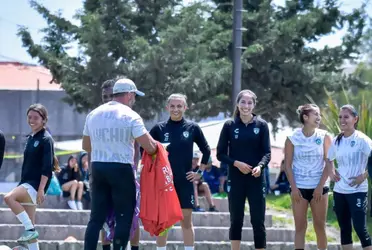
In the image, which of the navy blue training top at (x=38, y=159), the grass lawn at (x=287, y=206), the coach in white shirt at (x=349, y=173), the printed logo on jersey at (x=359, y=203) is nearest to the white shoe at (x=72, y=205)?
the grass lawn at (x=287, y=206)

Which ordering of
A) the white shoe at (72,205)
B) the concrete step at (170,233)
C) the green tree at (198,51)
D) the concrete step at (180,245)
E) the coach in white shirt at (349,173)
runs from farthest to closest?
the green tree at (198,51), the white shoe at (72,205), the concrete step at (170,233), the concrete step at (180,245), the coach in white shirt at (349,173)

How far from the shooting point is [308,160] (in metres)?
11.4

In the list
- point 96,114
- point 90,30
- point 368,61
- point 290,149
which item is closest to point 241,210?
point 290,149

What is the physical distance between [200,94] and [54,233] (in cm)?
1030

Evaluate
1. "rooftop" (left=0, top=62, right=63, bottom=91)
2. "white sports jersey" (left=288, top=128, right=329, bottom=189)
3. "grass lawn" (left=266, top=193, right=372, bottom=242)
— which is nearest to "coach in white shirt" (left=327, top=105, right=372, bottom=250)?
"white sports jersey" (left=288, top=128, right=329, bottom=189)

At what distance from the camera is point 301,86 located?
2789 centimetres

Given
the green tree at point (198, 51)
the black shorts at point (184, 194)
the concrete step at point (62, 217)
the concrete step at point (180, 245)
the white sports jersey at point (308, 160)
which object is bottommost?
the concrete step at point (180, 245)

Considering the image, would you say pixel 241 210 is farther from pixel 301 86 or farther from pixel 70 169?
pixel 301 86

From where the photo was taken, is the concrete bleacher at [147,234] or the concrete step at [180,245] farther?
the concrete bleacher at [147,234]

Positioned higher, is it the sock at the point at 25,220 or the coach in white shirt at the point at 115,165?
the coach in white shirt at the point at 115,165

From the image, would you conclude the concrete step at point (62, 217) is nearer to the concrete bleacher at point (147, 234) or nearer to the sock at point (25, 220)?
the concrete bleacher at point (147, 234)

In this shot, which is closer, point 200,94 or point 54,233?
point 54,233

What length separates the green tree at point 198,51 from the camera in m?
23.1

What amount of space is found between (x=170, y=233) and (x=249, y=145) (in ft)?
13.1
